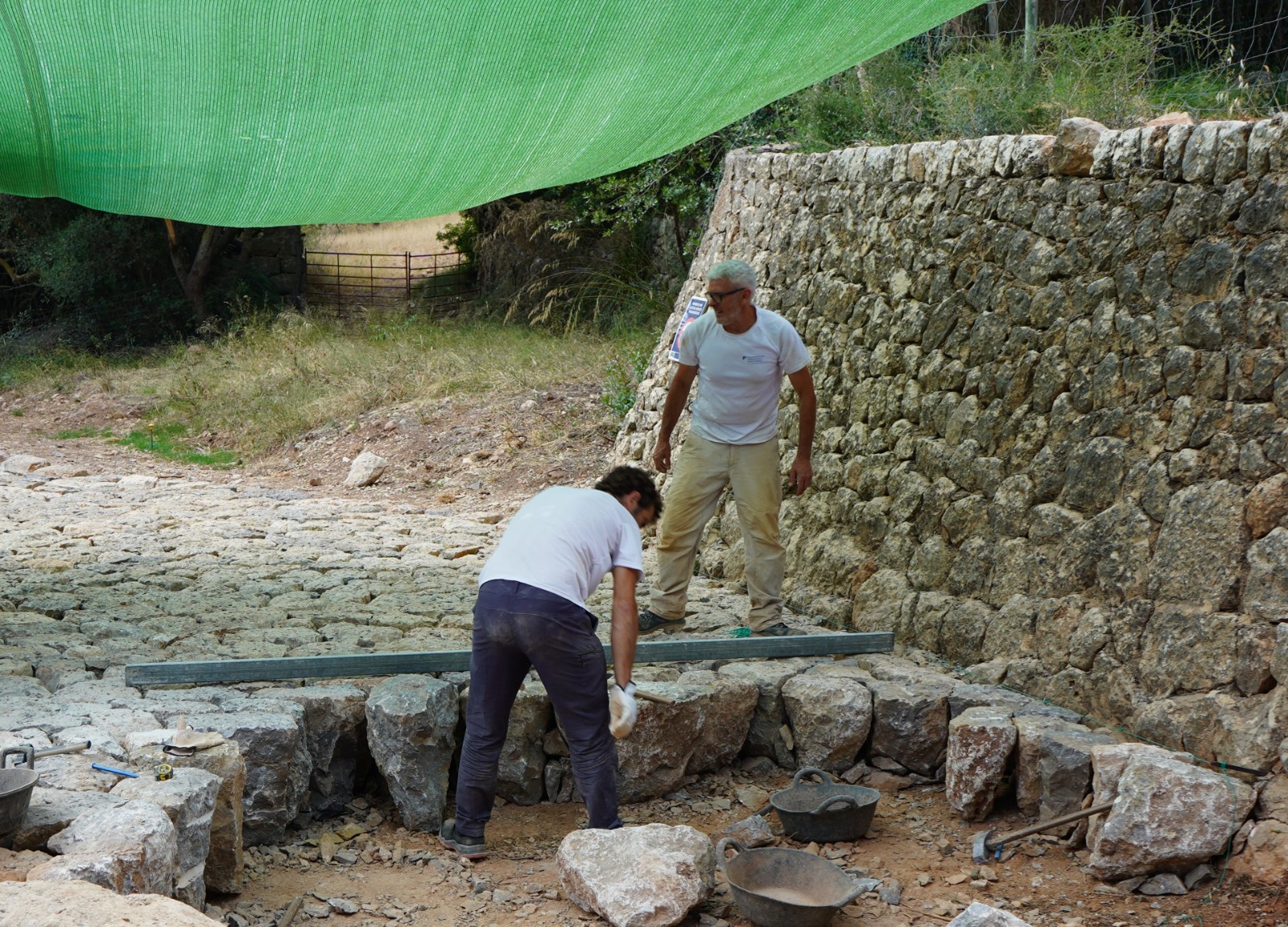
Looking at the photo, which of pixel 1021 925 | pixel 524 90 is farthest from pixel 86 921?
pixel 1021 925

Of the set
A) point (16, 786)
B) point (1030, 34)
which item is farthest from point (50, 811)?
point (1030, 34)

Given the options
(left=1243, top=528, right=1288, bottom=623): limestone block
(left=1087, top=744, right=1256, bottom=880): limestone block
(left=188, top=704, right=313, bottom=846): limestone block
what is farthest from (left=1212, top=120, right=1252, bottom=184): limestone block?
(left=188, top=704, right=313, bottom=846): limestone block

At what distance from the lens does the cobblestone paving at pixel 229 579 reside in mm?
5461

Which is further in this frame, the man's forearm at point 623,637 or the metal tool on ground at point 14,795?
the man's forearm at point 623,637

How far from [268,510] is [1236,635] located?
6.88 m

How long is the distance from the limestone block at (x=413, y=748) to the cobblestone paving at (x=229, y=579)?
847 mm

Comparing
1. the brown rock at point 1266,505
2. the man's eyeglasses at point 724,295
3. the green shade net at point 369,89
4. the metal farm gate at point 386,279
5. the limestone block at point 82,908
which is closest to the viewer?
the green shade net at point 369,89

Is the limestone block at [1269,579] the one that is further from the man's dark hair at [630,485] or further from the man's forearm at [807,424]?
the man's dark hair at [630,485]

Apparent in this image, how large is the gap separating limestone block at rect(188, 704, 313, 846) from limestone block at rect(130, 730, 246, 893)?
235mm

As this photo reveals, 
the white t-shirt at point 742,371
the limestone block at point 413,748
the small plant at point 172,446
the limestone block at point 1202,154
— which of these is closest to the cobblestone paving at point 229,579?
the limestone block at point 413,748

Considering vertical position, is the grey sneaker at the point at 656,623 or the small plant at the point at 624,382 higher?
the small plant at the point at 624,382

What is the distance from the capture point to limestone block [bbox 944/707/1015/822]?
14.7 feet

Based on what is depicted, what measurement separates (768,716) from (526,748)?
3.44 ft

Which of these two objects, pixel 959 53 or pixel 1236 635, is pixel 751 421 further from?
pixel 959 53
